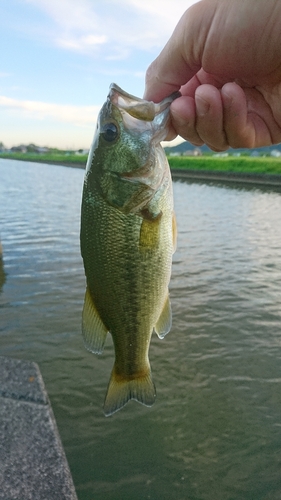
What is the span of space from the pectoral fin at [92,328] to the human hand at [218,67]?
1079 millimetres

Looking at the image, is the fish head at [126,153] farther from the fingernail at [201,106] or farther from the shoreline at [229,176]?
the shoreline at [229,176]

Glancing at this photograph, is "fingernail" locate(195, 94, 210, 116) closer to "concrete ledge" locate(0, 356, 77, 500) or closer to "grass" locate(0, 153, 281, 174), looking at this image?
"concrete ledge" locate(0, 356, 77, 500)

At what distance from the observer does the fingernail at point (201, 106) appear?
97.9 inches

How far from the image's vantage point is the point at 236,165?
51594mm

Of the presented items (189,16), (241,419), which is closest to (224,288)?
(241,419)

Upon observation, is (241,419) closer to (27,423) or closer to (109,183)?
(27,423)

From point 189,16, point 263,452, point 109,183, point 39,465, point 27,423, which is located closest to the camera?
point 109,183

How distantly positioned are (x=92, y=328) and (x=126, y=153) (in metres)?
0.87

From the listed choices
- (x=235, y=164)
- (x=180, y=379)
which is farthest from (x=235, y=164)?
(x=180, y=379)

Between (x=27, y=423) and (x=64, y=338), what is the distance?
394cm

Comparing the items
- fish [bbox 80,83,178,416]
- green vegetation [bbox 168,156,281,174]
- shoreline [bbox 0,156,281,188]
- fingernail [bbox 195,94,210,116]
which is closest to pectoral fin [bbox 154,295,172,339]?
fish [bbox 80,83,178,416]

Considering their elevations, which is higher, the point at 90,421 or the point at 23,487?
the point at 23,487

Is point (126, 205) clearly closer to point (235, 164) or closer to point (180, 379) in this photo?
point (180, 379)

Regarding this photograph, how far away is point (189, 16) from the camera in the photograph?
2520 mm
